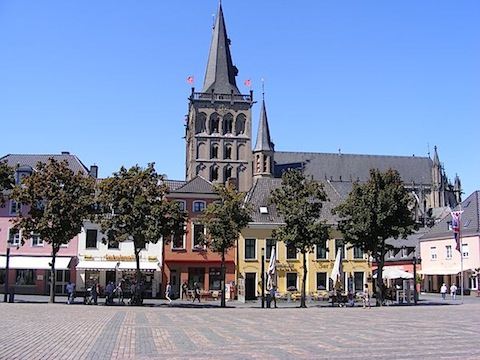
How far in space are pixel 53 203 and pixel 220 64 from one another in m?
83.7

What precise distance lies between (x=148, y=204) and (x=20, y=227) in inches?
353

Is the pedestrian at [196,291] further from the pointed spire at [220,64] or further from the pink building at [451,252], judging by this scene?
the pointed spire at [220,64]

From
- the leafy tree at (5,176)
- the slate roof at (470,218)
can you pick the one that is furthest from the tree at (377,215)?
the slate roof at (470,218)

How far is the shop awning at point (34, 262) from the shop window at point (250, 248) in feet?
53.7

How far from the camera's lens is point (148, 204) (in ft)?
146

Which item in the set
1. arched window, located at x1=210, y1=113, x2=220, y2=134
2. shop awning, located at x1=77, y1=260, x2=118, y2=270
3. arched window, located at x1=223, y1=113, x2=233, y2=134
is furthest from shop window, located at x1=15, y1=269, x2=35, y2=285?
arched window, located at x1=223, y1=113, x2=233, y2=134

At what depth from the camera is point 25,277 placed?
6034cm

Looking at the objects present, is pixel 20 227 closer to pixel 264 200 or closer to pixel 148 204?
pixel 148 204

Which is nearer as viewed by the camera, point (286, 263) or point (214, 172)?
point (286, 263)

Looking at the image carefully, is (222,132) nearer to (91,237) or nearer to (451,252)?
(451,252)

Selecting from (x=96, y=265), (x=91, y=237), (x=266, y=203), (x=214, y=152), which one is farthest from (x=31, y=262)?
(x=214, y=152)

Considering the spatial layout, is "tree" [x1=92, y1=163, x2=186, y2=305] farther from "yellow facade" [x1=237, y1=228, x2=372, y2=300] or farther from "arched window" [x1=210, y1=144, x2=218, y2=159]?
"arched window" [x1=210, y1=144, x2=218, y2=159]

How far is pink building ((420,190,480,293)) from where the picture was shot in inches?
2926

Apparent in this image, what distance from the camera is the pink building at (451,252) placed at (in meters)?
74.3
